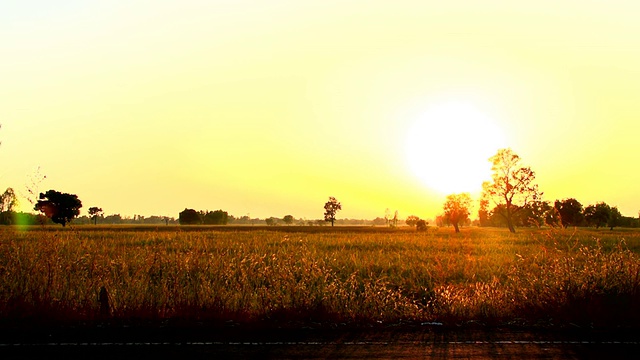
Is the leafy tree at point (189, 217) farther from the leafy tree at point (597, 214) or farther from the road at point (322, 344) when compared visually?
the road at point (322, 344)

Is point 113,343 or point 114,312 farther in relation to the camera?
point 114,312

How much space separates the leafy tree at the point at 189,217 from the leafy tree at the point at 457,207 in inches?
3691

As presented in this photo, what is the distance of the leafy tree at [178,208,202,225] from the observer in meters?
182

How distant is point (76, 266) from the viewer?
13.8 metres

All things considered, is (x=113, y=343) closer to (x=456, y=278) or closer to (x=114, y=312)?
(x=114, y=312)

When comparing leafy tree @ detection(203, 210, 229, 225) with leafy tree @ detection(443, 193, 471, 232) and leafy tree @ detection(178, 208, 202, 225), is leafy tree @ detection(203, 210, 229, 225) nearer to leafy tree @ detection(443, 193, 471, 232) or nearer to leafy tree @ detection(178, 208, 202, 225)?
leafy tree @ detection(178, 208, 202, 225)

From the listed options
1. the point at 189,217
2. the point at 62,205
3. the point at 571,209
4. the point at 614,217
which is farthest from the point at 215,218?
the point at 614,217

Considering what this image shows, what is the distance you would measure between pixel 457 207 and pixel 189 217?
325ft

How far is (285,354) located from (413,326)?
326 centimetres

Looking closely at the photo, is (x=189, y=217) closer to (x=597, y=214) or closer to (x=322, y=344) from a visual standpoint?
(x=597, y=214)

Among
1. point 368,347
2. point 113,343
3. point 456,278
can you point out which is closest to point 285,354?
point 368,347

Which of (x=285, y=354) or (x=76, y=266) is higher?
(x=76, y=266)

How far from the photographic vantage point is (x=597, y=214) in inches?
5000

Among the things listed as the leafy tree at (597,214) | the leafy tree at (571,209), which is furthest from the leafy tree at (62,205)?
the leafy tree at (597,214)
